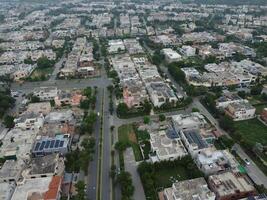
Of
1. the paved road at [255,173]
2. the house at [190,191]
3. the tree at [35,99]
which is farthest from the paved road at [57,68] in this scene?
the paved road at [255,173]

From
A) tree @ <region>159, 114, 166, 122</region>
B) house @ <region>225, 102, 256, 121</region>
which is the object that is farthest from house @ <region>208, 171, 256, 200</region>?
tree @ <region>159, 114, 166, 122</region>

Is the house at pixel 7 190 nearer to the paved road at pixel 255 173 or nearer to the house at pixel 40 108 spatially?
the house at pixel 40 108

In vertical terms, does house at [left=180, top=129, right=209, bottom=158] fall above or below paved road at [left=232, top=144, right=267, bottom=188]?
above

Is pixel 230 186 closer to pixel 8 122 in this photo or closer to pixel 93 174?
pixel 93 174

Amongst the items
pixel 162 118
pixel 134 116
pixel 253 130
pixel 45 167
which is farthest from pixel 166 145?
pixel 45 167

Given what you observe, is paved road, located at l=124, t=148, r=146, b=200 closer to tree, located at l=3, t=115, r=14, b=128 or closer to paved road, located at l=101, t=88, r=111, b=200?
paved road, located at l=101, t=88, r=111, b=200

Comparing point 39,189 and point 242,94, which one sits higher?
point 39,189
